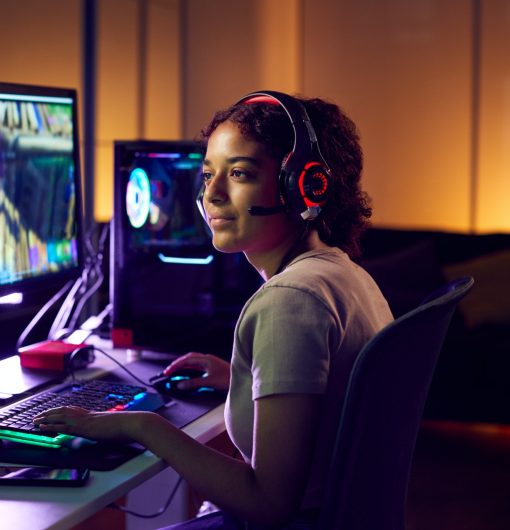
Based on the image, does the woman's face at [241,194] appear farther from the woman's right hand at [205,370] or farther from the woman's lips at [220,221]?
the woman's right hand at [205,370]

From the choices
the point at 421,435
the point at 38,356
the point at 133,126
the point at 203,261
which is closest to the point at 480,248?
the point at 421,435

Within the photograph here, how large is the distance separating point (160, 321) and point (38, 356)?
33 centimetres

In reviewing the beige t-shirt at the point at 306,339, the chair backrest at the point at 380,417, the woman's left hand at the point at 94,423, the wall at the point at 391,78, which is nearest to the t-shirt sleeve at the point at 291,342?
the beige t-shirt at the point at 306,339

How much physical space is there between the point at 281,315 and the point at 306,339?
1.8 inches

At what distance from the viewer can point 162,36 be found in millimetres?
4297

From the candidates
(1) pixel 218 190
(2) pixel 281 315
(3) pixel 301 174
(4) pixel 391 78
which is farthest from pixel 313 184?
(4) pixel 391 78

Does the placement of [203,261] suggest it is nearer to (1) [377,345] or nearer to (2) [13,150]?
(2) [13,150]

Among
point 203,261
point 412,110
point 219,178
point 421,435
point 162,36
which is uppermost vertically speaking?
point 162,36

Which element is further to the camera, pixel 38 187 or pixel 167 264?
pixel 167 264

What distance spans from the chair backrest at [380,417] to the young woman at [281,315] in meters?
0.10

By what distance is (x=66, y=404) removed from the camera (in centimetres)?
140

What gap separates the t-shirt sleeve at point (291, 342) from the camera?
110 cm

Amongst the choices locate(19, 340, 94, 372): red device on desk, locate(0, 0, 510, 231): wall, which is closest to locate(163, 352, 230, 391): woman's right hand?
locate(19, 340, 94, 372): red device on desk

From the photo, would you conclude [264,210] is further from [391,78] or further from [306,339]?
[391,78]
